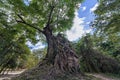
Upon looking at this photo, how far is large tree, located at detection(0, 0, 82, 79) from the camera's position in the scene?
27.1 ft

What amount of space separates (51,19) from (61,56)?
8.89 ft

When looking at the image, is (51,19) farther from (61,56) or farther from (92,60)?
(92,60)

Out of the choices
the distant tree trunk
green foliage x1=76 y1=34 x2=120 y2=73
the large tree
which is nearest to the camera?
the distant tree trunk

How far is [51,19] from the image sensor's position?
32.2 feet

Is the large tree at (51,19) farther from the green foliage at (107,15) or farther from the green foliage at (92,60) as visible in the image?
the green foliage at (92,60)

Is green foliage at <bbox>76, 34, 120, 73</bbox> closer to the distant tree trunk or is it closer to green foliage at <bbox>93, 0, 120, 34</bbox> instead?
green foliage at <bbox>93, 0, 120, 34</bbox>

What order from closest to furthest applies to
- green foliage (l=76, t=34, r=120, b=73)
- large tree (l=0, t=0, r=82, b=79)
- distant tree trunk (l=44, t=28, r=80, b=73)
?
distant tree trunk (l=44, t=28, r=80, b=73) → large tree (l=0, t=0, r=82, b=79) → green foliage (l=76, t=34, r=120, b=73)

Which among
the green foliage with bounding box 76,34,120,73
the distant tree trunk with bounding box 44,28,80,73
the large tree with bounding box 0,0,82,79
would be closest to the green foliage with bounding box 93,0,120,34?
the large tree with bounding box 0,0,82,79

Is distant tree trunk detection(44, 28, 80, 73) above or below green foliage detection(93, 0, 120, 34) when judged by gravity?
below

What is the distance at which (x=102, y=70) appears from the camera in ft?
38.0

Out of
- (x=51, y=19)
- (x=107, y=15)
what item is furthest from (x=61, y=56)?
(x=107, y=15)

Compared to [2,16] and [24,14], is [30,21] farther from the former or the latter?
[2,16]

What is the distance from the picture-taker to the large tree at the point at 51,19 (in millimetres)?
8273

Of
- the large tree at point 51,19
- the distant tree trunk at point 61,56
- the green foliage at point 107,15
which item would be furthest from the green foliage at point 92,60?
the distant tree trunk at point 61,56
